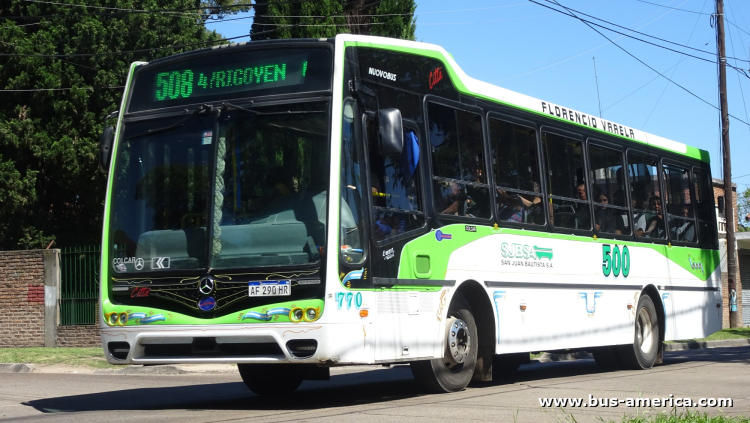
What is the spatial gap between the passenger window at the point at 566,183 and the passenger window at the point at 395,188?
3.06m

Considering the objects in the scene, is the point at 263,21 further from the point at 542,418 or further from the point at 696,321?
the point at 542,418

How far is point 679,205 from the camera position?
51.0 feet

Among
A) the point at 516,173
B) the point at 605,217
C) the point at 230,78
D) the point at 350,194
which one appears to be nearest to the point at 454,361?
the point at 350,194

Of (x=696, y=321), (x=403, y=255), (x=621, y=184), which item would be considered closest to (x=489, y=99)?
(x=403, y=255)

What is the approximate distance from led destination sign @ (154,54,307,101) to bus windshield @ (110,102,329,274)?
0.92 ft

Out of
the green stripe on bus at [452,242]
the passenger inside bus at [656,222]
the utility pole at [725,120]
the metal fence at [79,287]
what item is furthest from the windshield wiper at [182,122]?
the utility pole at [725,120]

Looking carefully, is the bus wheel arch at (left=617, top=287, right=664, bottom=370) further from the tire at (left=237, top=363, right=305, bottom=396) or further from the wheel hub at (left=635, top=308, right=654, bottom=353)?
the tire at (left=237, top=363, right=305, bottom=396)

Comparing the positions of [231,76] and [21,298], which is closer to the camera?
[231,76]

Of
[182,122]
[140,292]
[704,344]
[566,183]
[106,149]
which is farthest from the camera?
[704,344]

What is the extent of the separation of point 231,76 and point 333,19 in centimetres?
1873

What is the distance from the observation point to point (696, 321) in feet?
51.2

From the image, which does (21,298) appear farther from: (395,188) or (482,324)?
(395,188)

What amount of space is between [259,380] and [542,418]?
3.88m

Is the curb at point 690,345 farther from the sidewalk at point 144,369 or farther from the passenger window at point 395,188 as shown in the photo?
the passenger window at point 395,188
